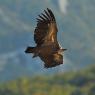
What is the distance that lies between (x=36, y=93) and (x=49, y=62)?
6227 inches

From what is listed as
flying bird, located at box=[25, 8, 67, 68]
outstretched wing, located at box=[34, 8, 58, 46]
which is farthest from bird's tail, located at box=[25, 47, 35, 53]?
outstretched wing, located at box=[34, 8, 58, 46]

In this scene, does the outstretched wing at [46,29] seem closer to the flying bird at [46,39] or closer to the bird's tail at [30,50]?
the flying bird at [46,39]

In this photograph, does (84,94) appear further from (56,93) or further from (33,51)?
(33,51)

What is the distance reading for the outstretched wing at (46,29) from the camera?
57.6ft

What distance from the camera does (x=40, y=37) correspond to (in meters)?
17.6

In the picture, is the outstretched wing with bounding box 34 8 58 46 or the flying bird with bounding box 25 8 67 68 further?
the outstretched wing with bounding box 34 8 58 46

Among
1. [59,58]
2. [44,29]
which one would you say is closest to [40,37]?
[44,29]

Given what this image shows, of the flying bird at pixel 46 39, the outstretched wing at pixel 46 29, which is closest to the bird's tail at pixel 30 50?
the flying bird at pixel 46 39

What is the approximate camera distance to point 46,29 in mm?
17859

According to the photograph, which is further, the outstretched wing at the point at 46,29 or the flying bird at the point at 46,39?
the outstretched wing at the point at 46,29

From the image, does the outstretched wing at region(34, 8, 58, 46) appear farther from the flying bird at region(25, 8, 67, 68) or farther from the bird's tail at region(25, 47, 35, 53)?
the bird's tail at region(25, 47, 35, 53)

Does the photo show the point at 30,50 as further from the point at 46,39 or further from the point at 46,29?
the point at 46,29

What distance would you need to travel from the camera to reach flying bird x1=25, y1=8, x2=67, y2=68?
55.9 ft

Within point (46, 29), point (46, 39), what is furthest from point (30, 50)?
point (46, 29)
